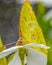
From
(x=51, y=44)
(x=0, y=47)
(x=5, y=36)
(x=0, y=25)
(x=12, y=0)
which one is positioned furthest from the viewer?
(x=12, y=0)

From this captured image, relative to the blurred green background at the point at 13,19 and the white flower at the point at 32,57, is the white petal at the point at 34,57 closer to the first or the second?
the white flower at the point at 32,57

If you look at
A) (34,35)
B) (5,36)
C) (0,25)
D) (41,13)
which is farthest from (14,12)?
(34,35)

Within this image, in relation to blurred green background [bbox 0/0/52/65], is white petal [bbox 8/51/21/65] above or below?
below

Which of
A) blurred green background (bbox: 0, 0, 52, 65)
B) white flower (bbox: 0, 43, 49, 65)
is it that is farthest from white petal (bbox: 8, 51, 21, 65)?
blurred green background (bbox: 0, 0, 52, 65)

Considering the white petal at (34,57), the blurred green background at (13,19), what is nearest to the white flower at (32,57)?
the white petal at (34,57)

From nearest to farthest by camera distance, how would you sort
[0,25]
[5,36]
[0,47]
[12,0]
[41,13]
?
1. [0,47]
2. [41,13]
3. [5,36]
4. [0,25]
5. [12,0]

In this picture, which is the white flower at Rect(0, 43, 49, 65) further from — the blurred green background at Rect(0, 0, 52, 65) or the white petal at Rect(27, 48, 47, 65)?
the blurred green background at Rect(0, 0, 52, 65)

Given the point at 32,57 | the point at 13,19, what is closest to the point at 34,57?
the point at 32,57

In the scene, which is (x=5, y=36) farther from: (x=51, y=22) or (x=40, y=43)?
(x=40, y=43)

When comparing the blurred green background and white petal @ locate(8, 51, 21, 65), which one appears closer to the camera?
white petal @ locate(8, 51, 21, 65)
